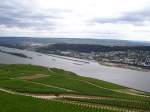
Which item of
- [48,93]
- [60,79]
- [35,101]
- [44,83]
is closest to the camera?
[35,101]

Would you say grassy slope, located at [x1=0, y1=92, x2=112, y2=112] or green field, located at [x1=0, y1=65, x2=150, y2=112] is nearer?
grassy slope, located at [x1=0, y1=92, x2=112, y2=112]

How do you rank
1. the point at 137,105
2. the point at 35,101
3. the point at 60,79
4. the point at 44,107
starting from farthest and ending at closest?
the point at 60,79
the point at 137,105
the point at 35,101
the point at 44,107

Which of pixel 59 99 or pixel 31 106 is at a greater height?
pixel 31 106

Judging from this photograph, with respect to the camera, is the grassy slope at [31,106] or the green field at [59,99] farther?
the green field at [59,99]

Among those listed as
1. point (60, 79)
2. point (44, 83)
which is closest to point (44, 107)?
point (44, 83)

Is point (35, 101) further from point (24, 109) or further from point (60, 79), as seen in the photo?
point (60, 79)

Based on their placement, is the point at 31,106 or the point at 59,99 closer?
the point at 31,106

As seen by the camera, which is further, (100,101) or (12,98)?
(100,101)

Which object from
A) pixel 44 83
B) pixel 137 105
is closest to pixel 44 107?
pixel 137 105

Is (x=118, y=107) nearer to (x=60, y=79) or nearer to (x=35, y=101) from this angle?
(x=35, y=101)
